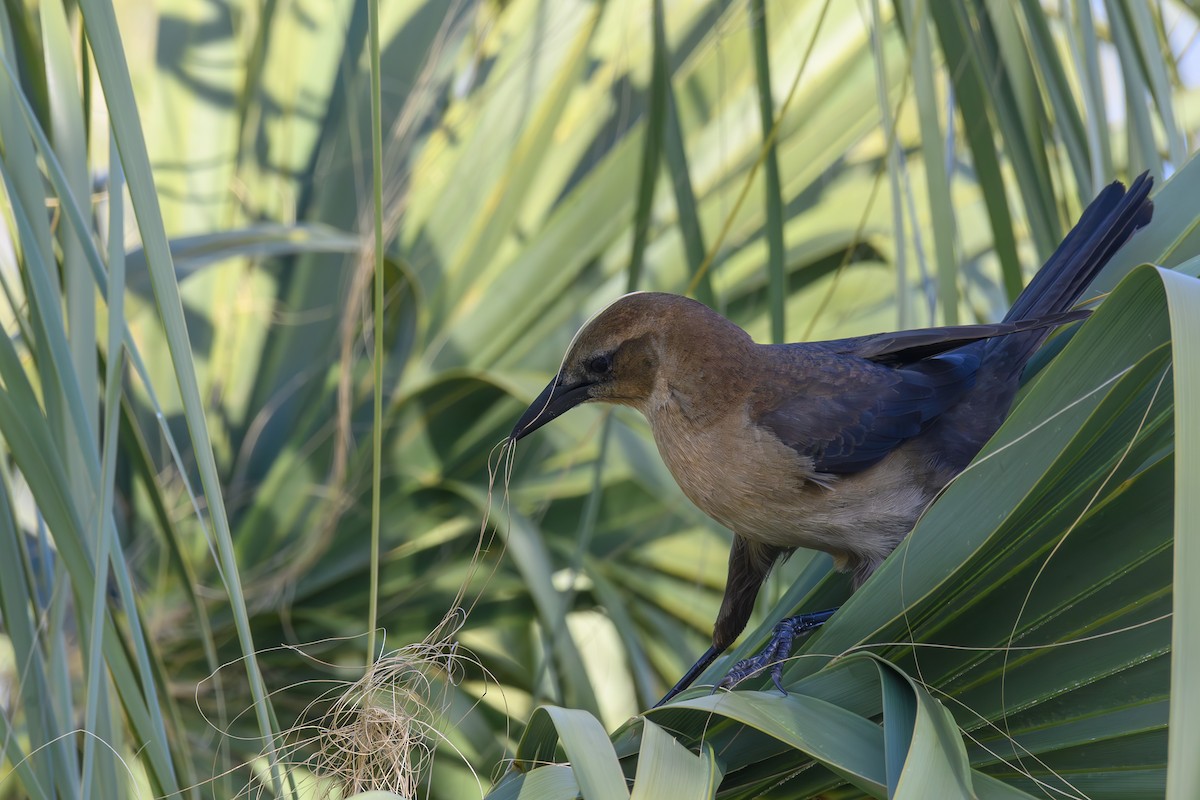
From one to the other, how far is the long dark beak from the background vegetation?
60 mm

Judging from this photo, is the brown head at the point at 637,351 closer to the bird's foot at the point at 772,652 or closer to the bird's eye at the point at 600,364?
the bird's eye at the point at 600,364

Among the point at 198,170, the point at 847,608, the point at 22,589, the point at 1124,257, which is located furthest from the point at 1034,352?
the point at 198,170

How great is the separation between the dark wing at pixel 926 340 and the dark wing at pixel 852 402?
0.01 meters

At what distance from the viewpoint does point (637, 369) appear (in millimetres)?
1067

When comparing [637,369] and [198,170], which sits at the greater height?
[198,170]

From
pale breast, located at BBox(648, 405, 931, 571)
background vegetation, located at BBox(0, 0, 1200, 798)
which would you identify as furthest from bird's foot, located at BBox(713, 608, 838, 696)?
pale breast, located at BBox(648, 405, 931, 571)

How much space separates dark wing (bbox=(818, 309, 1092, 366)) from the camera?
→ 836mm

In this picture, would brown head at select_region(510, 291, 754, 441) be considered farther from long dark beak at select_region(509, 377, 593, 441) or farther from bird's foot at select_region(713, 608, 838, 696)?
bird's foot at select_region(713, 608, 838, 696)

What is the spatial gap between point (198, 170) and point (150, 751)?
163 cm

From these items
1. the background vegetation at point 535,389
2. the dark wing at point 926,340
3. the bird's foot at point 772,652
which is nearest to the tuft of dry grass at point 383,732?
the background vegetation at point 535,389

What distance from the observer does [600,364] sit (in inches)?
42.0

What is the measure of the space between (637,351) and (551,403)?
102 mm

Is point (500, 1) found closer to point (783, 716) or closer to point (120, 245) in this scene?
point (120, 245)

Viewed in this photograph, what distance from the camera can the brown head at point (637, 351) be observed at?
103cm
